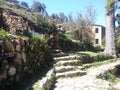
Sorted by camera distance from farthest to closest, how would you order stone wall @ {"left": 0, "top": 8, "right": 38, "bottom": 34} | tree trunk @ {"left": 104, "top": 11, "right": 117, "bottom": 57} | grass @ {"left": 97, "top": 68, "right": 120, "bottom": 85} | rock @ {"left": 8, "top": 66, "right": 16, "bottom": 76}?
1. tree trunk @ {"left": 104, "top": 11, "right": 117, "bottom": 57}
2. stone wall @ {"left": 0, "top": 8, "right": 38, "bottom": 34}
3. grass @ {"left": 97, "top": 68, "right": 120, "bottom": 85}
4. rock @ {"left": 8, "top": 66, "right": 16, "bottom": 76}

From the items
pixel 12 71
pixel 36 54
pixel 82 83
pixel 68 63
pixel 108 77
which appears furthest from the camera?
pixel 68 63

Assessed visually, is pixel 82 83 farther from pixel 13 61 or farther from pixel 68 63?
pixel 13 61

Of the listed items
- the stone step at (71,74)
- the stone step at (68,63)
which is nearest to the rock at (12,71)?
the stone step at (71,74)

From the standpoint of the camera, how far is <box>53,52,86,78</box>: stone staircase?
1200cm

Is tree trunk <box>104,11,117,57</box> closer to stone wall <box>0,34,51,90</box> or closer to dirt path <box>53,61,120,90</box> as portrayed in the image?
dirt path <box>53,61,120,90</box>

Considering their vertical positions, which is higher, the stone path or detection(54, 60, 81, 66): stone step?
detection(54, 60, 81, 66): stone step

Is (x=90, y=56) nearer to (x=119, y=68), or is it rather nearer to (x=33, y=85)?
(x=119, y=68)

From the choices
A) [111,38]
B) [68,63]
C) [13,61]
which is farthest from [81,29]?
[13,61]

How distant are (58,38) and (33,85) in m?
10.2

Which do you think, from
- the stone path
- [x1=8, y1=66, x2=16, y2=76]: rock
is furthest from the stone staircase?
[x1=8, y1=66, x2=16, y2=76]: rock

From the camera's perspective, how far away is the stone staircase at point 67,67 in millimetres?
12001

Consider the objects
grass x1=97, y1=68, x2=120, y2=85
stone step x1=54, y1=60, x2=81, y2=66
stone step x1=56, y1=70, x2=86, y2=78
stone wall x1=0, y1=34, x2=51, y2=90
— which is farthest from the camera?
stone step x1=54, y1=60, x2=81, y2=66

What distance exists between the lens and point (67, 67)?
12781 mm

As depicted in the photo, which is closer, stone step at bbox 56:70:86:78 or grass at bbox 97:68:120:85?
stone step at bbox 56:70:86:78
